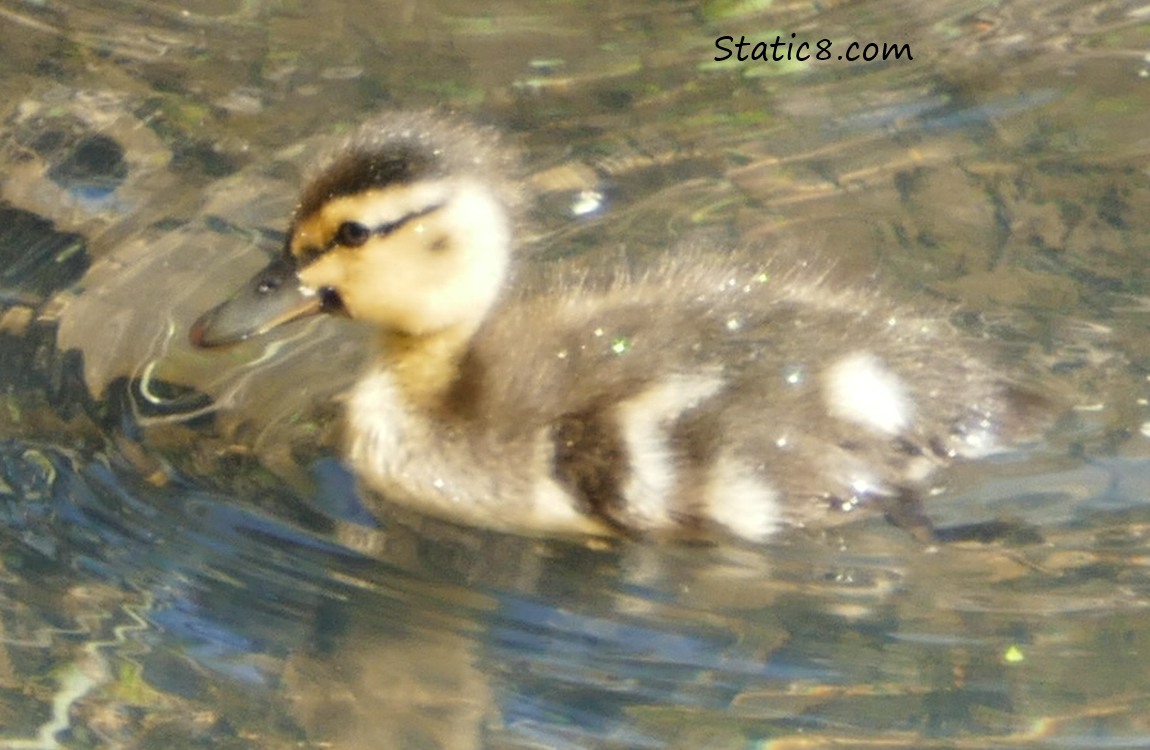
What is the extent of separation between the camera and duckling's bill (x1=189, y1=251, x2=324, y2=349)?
8.80 feet

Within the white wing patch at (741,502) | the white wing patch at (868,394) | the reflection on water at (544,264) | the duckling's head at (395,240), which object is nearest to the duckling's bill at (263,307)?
the duckling's head at (395,240)

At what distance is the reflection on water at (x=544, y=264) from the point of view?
2334mm

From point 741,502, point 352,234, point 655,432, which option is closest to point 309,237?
point 352,234

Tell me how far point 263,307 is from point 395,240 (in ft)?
0.63

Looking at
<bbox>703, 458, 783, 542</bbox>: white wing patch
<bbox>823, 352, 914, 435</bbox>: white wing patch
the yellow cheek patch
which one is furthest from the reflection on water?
the yellow cheek patch

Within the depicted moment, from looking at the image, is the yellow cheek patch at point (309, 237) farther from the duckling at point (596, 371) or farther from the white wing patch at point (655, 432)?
the white wing patch at point (655, 432)

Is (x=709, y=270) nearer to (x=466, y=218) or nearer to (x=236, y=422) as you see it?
(x=466, y=218)

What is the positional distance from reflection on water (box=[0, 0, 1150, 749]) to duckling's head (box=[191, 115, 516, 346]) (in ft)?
0.75

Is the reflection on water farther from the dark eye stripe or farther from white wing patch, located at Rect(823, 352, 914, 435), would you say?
the dark eye stripe

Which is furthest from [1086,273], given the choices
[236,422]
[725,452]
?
[236,422]

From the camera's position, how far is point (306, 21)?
156 inches

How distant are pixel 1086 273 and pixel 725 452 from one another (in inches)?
33.7

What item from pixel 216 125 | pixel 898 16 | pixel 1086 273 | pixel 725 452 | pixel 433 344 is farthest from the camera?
pixel 898 16

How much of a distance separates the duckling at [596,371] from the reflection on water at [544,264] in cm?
7
